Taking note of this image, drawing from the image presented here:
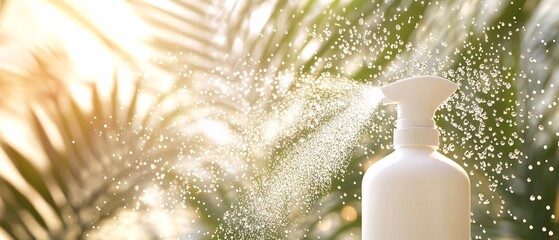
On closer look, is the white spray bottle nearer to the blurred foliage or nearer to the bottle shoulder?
the bottle shoulder

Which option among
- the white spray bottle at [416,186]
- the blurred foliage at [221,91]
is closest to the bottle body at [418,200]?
the white spray bottle at [416,186]

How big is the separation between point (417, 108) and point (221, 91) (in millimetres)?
262

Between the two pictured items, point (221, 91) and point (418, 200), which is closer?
point (418, 200)

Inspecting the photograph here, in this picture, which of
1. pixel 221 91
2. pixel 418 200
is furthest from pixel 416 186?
pixel 221 91

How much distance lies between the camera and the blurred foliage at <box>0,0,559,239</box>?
0.75 meters

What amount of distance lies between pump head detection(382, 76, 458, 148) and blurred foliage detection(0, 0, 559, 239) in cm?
15

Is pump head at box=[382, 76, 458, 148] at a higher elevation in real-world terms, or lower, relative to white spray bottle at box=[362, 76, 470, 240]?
higher

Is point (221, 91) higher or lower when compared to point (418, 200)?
higher

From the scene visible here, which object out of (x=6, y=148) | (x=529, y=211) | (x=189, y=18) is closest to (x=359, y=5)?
(x=189, y=18)

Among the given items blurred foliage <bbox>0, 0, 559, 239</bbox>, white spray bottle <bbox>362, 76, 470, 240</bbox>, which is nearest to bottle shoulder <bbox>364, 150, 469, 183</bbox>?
white spray bottle <bbox>362, 76, 470, 240</bbox>

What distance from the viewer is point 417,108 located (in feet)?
1.98

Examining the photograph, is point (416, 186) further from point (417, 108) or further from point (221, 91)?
point (221, 91)

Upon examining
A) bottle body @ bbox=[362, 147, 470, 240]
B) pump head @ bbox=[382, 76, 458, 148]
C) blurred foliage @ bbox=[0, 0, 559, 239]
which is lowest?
bottle body @ bbox=[362, 147, 470, 240]

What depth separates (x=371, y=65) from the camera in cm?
77
